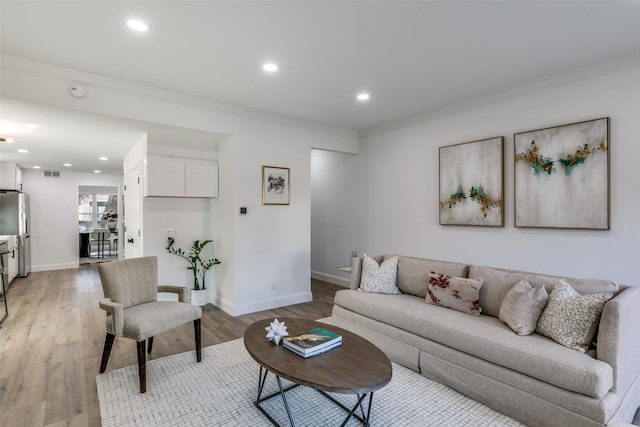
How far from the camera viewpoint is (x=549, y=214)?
3383mm

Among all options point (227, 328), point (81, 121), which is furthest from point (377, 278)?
point (81, 121)

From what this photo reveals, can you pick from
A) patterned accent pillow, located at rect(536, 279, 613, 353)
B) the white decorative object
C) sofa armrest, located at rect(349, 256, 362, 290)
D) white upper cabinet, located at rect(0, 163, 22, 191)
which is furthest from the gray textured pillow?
white upper cabinet, located at rect(0, 163, 22, 191)

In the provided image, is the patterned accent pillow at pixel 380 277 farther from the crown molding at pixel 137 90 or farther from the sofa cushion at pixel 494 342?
the crown molding at pixel 137 90

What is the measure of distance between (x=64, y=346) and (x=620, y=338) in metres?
4.65

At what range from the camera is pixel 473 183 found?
4055mm

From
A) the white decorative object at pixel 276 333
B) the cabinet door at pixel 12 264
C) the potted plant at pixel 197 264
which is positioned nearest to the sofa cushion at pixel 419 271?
the white decorative object at pixel 276 333

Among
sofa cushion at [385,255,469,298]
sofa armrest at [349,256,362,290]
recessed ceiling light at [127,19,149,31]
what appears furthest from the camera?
sofa armrest at [349,256,362,290]

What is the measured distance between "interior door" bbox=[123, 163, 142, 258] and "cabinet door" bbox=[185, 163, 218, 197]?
73 cm

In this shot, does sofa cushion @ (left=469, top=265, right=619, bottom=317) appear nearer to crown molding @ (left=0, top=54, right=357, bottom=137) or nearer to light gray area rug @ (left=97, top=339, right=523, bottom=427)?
light gray area rug @ (left=97, top=339, right=523, bottom=427)

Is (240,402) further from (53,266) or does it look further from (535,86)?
(53,266)

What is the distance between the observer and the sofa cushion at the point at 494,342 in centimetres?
190

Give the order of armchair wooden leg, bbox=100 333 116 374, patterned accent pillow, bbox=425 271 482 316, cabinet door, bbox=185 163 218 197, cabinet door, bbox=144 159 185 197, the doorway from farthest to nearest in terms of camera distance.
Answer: the doorway
cabinet door, bbox=185 163 218 197
cabinet door, bbox=144 159 185 197
patterned accent pillow, bbox=425 271 482 316
armchair wooden leg, bbox=100 333 116 374

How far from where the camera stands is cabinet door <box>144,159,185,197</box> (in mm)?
4246

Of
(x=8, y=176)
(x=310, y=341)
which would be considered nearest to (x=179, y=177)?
(x=310, y=341)
